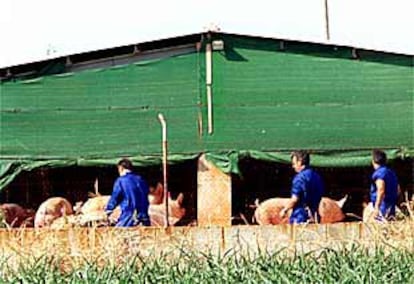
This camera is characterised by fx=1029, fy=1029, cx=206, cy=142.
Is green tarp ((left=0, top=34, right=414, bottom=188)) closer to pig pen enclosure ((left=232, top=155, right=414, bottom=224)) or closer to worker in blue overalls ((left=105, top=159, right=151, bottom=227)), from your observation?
pig pen enclosure ((left=232, top=155, right=414, bottom=224))

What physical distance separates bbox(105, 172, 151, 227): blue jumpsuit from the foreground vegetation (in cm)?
353

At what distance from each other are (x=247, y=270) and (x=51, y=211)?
7.33 m

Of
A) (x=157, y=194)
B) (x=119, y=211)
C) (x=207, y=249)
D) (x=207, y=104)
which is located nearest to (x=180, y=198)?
(x=157, y=194)

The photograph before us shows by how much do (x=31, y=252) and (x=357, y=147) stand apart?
6.92 meters

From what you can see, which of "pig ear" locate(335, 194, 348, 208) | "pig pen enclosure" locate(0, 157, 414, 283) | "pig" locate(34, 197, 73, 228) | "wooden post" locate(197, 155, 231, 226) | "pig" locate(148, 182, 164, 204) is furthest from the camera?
"pig" locate(148, 182, 164, 204)

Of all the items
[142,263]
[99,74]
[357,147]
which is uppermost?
[99,74]

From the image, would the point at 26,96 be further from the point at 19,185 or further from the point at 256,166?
the point at 256,166

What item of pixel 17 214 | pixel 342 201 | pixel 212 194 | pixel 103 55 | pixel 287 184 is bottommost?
pixel 17 214

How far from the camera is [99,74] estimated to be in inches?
546

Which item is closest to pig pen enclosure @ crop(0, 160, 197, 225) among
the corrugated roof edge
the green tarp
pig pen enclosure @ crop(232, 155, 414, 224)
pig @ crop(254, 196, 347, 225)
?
the green tarp

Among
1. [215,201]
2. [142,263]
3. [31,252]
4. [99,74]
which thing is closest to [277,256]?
[142,263]

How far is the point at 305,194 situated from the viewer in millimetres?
10938

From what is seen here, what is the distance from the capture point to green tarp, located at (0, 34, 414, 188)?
13719 mm

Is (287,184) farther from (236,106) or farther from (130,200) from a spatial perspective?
(130,200)
